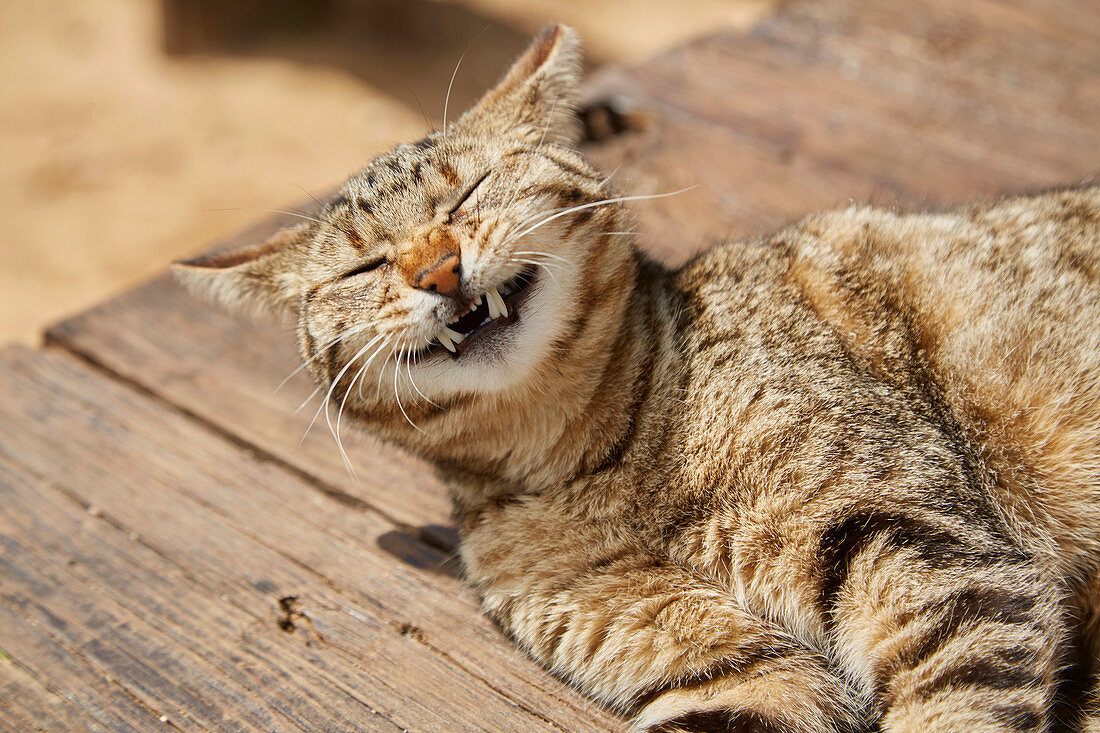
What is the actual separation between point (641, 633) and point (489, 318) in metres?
0.81

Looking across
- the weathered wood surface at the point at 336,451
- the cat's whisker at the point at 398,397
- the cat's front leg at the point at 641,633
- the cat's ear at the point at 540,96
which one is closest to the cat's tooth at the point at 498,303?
the cat's whisker at the point at 398,397

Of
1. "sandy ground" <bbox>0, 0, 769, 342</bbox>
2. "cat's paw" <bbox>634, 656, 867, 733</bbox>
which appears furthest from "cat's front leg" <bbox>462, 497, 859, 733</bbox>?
"sandy ground" <bbox>0, 0, 769, 342</bbox>

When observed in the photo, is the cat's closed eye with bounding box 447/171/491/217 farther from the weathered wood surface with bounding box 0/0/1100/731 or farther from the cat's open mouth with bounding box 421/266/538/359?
the weathered wood surface with bounding box 0/0/1100/731

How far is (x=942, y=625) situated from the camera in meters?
1.64

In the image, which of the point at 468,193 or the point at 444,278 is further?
the point at 468,193

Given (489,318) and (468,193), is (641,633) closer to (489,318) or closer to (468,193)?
(489,318)

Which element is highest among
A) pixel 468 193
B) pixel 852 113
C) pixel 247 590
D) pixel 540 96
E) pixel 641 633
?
pixel 852 113

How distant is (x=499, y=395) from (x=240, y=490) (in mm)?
1062

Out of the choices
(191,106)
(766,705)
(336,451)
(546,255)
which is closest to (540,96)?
(546,255)

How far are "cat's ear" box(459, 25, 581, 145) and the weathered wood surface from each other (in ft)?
2.55

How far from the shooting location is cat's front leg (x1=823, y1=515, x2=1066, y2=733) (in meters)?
1.59

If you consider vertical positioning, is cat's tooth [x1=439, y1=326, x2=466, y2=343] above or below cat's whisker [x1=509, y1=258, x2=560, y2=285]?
below

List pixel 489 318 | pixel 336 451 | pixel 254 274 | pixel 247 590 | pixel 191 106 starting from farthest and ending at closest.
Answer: pixel 191 106 < pixel 336 451 < pixel 254 274 < pixel 247 590 < pixel 489 318

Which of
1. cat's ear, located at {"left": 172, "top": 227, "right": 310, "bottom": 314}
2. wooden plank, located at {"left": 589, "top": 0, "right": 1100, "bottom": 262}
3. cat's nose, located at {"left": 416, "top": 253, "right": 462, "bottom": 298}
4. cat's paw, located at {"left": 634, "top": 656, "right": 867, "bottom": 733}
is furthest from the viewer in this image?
wooden plank, located at {"left": 589, "top": 0, "right": 1100, "bottom": 262}
